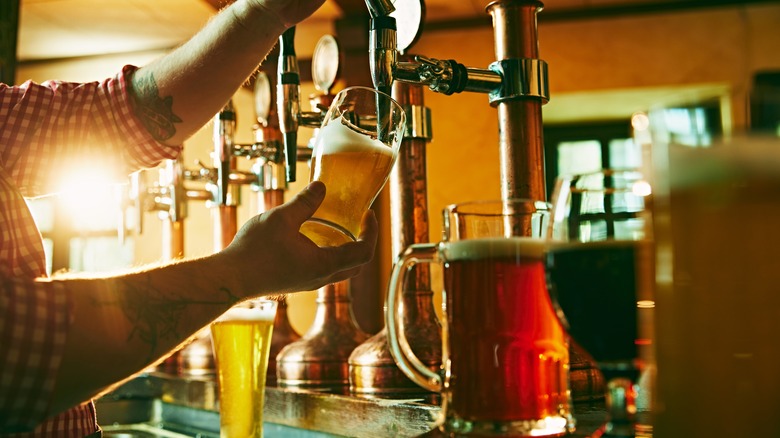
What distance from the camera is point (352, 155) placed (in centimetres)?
105

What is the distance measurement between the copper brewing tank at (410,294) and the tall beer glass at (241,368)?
8.6 inches

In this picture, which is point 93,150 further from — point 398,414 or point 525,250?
point 525,250

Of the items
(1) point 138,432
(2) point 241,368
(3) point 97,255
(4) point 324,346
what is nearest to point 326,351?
(4) point 324,346

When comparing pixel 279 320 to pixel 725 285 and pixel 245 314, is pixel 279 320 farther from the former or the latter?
pixel 725 285

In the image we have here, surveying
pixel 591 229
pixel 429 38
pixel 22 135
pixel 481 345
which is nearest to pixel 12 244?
pixel 22 135

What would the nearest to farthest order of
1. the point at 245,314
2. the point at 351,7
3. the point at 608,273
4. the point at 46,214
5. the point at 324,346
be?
the point at 608,273 → the point at 245,314 → the point at 324,346 → the point at 351,7 → the point at 46,214

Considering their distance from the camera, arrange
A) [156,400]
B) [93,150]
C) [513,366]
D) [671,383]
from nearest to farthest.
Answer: [671,383] < [513,366] < [93,150] < [156,400]

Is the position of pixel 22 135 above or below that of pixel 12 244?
above

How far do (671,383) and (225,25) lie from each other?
111 cm

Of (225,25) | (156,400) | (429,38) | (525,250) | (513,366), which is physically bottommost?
(156,400)

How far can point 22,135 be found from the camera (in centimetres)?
153

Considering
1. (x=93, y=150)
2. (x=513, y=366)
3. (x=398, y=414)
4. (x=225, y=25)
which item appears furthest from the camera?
(x=93, y=150)

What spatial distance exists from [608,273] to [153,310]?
0.57 meters

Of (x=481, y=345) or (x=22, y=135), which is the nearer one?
(x=481, y=345)
